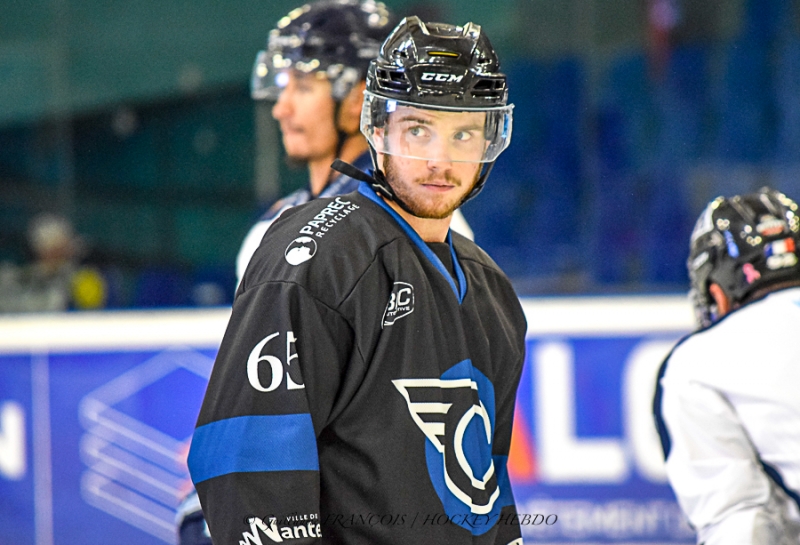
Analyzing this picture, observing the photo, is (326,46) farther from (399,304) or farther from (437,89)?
(399,304)

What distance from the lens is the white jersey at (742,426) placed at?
202 centimetres

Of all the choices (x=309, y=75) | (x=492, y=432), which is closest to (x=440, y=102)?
(x=492, y=432)

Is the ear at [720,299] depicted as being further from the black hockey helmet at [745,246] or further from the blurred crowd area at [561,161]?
the blurred crowd area at [561,161]

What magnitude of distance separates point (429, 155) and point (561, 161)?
2.94 m

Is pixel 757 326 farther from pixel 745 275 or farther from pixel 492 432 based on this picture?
pixel 492 432

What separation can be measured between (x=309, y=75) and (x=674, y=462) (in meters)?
1.21

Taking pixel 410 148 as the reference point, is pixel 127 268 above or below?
below

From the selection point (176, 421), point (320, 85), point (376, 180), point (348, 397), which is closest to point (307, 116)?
point (320, 85)

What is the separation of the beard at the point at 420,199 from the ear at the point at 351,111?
776mm

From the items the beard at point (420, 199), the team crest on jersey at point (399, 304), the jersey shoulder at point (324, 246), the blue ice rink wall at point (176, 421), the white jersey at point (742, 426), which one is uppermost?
the beard at point (420, 199)

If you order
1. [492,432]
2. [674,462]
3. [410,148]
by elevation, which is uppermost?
[410,148]

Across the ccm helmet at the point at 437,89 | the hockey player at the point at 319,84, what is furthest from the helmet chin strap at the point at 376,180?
the hockey player at the point at 319,84

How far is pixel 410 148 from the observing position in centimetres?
158

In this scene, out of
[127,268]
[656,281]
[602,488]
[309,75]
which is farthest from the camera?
[127,268]
